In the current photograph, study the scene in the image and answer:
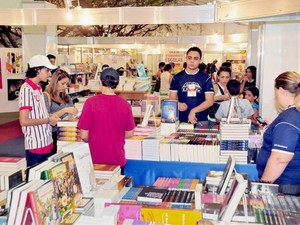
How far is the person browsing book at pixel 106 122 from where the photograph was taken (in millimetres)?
2949

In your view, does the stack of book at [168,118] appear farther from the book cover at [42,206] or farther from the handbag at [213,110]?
the book cover at [42,206]

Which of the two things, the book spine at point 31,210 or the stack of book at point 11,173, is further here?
the stack of book at point 11,173

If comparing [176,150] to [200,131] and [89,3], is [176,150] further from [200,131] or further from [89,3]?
[89,3]

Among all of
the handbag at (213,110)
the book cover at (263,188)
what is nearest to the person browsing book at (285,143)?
the book cover at (263,188)

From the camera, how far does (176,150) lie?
11.4 feet

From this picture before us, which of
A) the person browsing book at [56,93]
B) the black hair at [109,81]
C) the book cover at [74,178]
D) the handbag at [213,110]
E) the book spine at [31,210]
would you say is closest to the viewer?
the book spine at [31,210]

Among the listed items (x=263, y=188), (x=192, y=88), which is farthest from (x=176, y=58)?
(x=263, y=188)

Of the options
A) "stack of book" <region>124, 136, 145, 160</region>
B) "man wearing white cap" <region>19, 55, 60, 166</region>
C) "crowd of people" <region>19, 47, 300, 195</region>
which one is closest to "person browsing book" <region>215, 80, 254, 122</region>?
"crowd of people" <region>19, 47, 300, 195</region>

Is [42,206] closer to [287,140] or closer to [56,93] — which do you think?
[287,140]

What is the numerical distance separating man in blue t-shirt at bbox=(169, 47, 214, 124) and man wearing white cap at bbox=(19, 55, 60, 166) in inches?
58.8

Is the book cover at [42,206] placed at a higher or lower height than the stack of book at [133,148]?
higher

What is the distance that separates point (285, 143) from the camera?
2.34 meters

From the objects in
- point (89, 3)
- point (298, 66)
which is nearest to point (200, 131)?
point (298, 66)

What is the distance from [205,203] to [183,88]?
2447 millimetres
